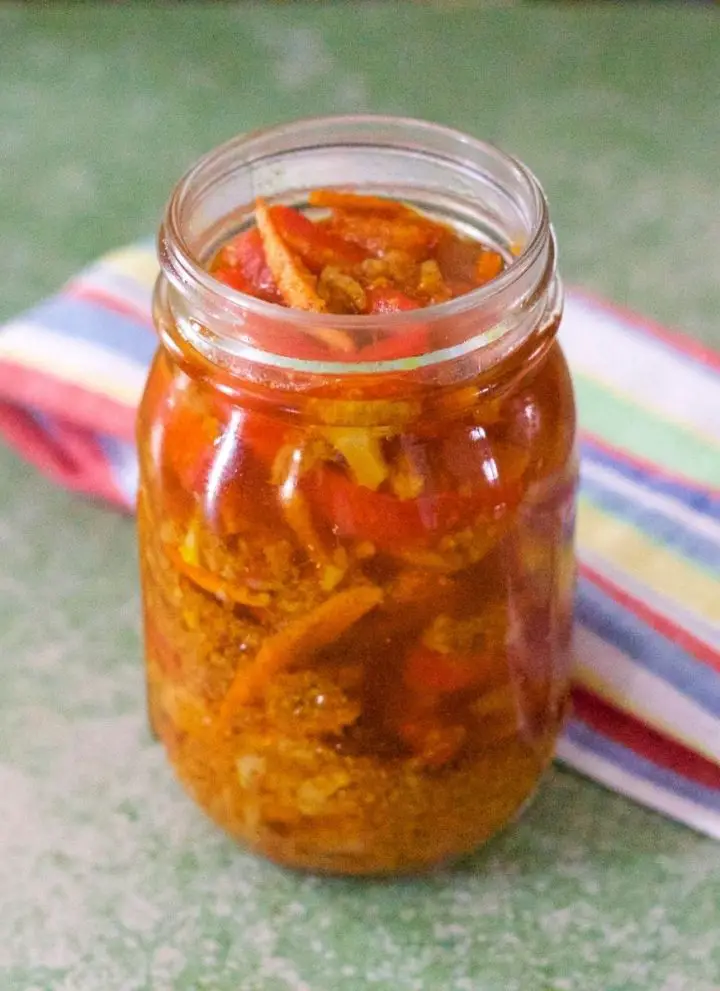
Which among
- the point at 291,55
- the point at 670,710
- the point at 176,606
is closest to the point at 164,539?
the point at 176,606

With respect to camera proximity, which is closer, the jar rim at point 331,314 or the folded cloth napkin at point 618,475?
the jar rim at point 331,314

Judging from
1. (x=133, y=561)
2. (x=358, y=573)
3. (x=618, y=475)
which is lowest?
(x=133, y=561)

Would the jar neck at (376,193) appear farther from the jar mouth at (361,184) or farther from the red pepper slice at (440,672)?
the red pepper slice at (440,672)

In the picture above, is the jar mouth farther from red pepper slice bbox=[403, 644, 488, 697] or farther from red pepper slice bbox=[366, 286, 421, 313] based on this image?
red pepper slice bbox=[403, 644, 488, 697]

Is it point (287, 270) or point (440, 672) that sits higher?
point (287, 270)

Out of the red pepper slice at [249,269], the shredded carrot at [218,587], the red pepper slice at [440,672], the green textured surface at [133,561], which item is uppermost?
the red pepper slice at [249,269]

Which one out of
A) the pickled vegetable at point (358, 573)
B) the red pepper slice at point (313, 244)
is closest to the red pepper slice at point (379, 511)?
the pickled vegetable at point (358, 573)

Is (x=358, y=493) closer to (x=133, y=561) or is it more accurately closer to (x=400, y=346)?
(x=400, y=346)

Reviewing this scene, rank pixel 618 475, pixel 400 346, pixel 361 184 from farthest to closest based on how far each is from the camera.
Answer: pixel 618 475 → pixel 361 184 → pixel 400 346

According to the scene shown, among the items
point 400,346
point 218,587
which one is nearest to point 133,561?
point 218,587
